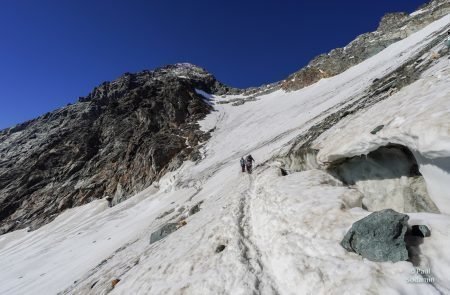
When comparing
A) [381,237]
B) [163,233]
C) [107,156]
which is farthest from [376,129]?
[107,156]

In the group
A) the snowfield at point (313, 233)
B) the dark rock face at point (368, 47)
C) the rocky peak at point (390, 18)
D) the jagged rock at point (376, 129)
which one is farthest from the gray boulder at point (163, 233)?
the rocky peak at point (390, 18)

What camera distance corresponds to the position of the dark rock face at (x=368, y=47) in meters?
66.6

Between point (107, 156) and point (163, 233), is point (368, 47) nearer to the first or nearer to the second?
point (107, 156)

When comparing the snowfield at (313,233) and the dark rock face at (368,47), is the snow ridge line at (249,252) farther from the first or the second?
the dark rock face at (368,47)

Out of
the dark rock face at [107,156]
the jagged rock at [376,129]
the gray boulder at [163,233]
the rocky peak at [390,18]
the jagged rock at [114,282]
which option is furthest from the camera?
the rocky peak at [390,18]

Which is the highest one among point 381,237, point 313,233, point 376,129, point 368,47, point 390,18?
point 390,18

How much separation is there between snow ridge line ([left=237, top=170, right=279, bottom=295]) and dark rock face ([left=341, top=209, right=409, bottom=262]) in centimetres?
256

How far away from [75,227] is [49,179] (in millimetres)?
31510

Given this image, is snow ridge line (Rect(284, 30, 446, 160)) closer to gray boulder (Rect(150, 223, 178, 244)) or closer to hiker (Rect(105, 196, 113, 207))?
A: gray boulder (Rect(150, 223, 178, 244))

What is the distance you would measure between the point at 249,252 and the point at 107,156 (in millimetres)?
64241

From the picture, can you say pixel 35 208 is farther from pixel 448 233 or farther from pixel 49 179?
pixel 448 233

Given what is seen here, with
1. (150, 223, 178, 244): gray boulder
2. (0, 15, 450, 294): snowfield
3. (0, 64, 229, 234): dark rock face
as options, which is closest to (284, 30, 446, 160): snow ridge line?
(0, 15, 450, 294): snowfield

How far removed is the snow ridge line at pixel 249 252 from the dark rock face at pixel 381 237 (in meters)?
2.56

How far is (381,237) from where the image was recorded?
7.35m
